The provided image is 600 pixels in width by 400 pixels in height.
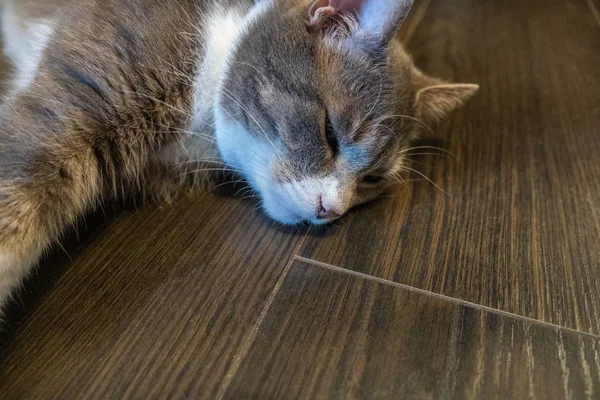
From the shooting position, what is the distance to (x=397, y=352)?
28.7 inches

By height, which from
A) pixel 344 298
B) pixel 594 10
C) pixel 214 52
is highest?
pixel 214 52

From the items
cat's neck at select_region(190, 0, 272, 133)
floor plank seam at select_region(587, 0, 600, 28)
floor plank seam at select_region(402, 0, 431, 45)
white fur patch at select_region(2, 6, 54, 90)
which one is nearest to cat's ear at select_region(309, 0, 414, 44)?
cat's neck at select_region(190, 0, 272, 133)

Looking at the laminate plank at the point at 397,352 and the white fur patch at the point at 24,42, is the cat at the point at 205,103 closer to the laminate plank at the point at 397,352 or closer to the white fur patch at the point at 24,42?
the white fur patch at the point at 24,42

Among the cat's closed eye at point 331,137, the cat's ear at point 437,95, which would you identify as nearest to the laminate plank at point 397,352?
the cat's closed eye at point 331,137

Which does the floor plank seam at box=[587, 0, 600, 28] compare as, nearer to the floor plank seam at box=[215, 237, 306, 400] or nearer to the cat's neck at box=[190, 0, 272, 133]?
the cat's neck at box=[190, 0, 272, 133]

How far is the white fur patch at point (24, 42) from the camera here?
Answer: 0.93 metres

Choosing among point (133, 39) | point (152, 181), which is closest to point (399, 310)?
point (152, 181)

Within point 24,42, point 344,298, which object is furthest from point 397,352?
point 24,42

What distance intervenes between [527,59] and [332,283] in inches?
51.3

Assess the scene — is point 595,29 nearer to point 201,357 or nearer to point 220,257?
point 220,257

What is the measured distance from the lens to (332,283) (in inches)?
33.0

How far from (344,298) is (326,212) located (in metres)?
0.17

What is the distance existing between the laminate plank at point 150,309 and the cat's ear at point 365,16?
0.41 m

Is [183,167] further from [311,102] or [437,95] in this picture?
[437,95]
